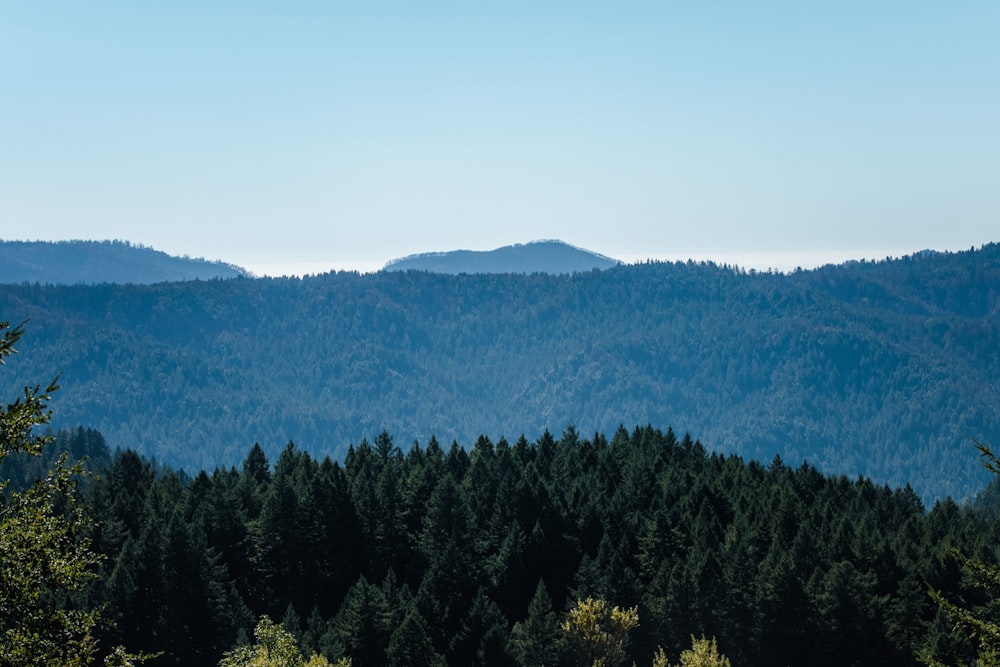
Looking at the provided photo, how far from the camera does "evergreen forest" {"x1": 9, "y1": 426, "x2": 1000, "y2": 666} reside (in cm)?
7969

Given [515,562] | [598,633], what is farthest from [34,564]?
[515,562]

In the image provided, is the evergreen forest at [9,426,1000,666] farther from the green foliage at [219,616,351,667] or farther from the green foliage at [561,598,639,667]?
the green foliage at [219,616,351,667]

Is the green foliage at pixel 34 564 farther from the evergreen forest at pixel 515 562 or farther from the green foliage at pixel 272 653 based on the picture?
the evergreen forest at pixel 515 562

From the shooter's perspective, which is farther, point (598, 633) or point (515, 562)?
point (515, 562)

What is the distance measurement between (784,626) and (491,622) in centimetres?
2212

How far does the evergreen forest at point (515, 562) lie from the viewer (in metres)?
79.7

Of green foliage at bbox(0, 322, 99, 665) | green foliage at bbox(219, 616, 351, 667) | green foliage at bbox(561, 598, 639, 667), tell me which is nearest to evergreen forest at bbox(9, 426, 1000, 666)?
green foliage at bbox(561, 598, 639, 667)

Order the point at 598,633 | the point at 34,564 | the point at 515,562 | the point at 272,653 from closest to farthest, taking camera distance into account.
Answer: the point at 34,564, the point at 272,653, the point at 598,633, the point at 515,562

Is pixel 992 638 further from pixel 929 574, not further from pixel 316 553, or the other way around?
pixel 316 553

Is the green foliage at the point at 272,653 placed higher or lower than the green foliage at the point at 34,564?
lower

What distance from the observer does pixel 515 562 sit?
9469cm

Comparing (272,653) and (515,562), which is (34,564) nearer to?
(272,653)

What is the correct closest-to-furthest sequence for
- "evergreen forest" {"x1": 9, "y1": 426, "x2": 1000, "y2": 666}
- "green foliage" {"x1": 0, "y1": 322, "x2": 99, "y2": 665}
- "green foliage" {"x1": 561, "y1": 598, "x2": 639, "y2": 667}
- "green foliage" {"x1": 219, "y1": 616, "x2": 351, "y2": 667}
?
"green foliage" {"x1": 0, "y1": 322, "x2": 99, "y2": 665}, "green foliage" {"x1": 219, "y1": 616, "x2": 351, "y2": 667}, "green foliage" {"x1": 561, "y1": 598, "x2": 639, "y2": 667}, "evergreen forest" {"x1": 9, "y1": 426, "x2": 1000, "y2": 666}

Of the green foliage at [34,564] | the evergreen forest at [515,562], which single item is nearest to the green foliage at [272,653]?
the evergreen forest at [515,562]
